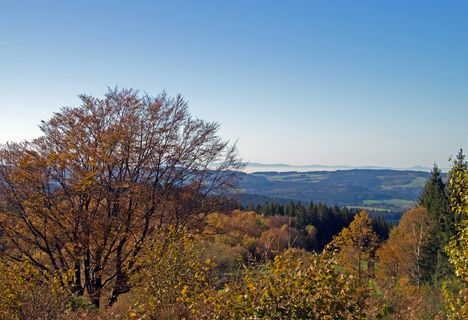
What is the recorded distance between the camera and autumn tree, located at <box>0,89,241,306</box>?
1496 centimetres

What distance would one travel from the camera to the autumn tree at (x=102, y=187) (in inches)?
589

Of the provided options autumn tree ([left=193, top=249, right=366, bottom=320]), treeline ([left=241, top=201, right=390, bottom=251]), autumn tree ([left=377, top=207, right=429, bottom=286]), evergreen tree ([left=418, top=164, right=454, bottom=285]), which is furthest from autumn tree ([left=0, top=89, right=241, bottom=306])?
treeline ([left=241, top=201, right=390, bottom=251])

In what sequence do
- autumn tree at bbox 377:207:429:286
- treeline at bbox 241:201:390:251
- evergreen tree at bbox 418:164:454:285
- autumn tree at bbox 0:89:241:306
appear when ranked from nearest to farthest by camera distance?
autumn tree at bbox 0:89:241:306
evergreen tree at bbox 418:164:454:285
autumn tree at bbox 377:207:429:286
treeline at bbox 241:201:390:251

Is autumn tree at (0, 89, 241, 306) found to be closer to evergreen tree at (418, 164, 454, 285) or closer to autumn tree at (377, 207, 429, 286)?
evergreen tree at (418, 164, 454, 285)

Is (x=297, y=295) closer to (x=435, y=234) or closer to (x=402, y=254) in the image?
(x=435, y=234)

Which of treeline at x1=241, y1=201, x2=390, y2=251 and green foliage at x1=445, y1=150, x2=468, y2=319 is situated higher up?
green foliage at x1=445, y1=150, x2=468, y2=319

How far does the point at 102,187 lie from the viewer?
15.3 metres

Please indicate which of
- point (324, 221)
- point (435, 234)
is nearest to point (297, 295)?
point (435, 234)

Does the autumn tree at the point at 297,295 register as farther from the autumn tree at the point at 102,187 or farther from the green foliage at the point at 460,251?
the autumn tree at the point at 102,187

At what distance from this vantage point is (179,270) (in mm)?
7906

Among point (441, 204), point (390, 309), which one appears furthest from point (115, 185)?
point (441, 204)

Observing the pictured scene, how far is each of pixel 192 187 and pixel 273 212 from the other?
77720 millimetres

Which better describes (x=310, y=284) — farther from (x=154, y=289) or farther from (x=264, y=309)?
(x=154, y=289)

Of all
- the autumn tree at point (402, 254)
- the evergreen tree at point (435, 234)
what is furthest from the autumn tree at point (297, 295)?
the autumn tree at point (402, 254)
